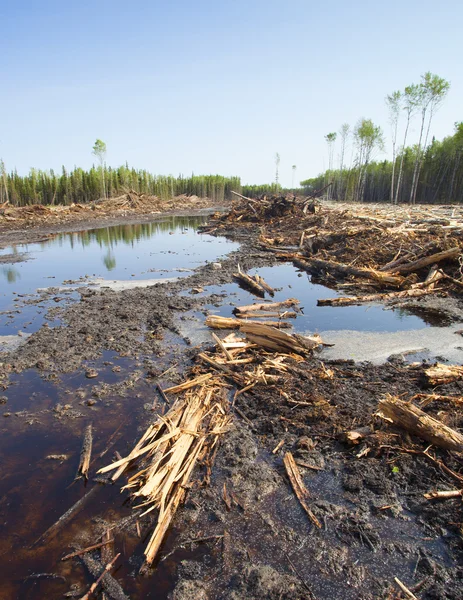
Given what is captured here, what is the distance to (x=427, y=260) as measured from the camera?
400 inches

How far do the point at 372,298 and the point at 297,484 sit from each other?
22.1 ft

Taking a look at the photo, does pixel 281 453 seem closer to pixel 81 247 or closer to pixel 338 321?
pixel 338 321

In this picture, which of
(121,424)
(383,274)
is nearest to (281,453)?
(121,424)

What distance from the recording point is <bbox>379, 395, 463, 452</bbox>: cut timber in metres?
3.30

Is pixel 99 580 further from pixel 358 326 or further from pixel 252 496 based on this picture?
pixel 358 326

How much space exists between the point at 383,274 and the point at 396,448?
7416 millimetres

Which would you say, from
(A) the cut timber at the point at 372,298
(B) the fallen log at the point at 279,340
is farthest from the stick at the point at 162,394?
(A) the cut timber at the point at 372,298

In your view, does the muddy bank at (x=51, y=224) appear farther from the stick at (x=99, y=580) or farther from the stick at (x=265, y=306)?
the stick at (x=99, y=580)

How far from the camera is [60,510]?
3.00m

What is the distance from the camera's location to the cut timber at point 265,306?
781cm

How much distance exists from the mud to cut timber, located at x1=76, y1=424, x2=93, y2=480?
0.26ft

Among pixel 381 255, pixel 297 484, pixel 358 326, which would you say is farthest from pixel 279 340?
pixel 381 255

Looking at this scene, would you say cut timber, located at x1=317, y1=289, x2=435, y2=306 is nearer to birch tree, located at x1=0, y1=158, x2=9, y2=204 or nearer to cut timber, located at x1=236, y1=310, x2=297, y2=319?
cut timber, located at x1=236, y1=310, x2=297, y2=319

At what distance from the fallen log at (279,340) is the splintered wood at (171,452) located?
1.45m
